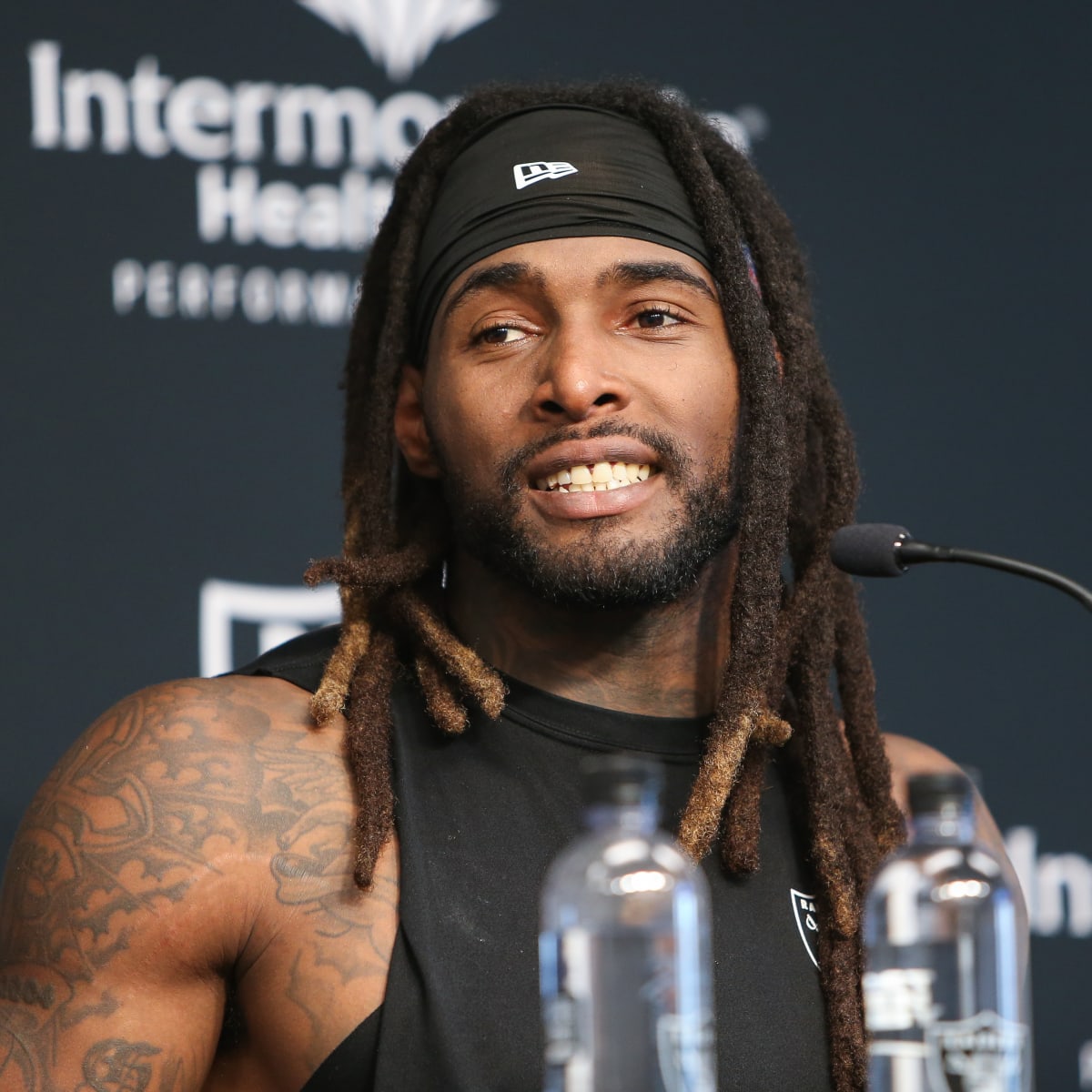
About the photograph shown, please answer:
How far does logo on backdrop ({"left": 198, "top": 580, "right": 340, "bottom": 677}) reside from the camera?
107 inches

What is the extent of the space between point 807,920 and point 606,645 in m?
0.41

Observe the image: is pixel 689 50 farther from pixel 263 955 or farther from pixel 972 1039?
pixel 972 1039

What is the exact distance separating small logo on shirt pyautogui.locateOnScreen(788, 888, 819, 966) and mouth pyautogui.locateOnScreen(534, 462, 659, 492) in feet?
1.71

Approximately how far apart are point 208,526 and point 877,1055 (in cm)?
160

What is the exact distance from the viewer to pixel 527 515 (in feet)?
7.02

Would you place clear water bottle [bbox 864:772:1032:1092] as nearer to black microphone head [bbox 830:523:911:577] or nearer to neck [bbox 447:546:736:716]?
black microphone head [bbox 830:523:911:577]

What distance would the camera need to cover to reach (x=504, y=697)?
7.27 ft

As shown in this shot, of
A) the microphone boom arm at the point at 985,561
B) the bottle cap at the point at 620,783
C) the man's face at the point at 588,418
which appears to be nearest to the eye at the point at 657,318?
the man's face at the point at 588,418

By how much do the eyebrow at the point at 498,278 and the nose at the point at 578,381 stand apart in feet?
0.30

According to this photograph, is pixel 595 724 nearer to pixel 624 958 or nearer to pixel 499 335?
pixel 499 335

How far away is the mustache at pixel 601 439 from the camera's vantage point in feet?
6.91

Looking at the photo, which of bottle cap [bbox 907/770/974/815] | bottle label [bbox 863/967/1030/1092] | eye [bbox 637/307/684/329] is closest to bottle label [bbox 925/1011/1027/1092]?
bottle label [bbox 863/967/1030/1092]

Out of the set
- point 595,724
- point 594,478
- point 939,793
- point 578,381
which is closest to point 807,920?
point 595,724

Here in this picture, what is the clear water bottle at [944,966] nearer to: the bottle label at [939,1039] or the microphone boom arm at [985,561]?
the bottle label at [939,1039]
